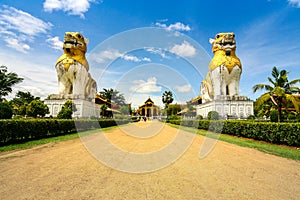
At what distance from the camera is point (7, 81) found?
35750mm

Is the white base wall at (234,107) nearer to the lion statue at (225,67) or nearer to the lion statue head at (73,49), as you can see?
the lion statue at (225,67)

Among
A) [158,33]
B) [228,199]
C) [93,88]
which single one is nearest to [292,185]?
[228,199]

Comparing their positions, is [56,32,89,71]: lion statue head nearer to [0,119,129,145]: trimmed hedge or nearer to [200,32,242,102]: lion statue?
[0,119,129,145]: trimmed hedge

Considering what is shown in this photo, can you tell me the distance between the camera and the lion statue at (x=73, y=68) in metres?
30.1

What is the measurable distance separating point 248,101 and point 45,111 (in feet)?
103

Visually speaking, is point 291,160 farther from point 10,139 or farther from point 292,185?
point 10,139

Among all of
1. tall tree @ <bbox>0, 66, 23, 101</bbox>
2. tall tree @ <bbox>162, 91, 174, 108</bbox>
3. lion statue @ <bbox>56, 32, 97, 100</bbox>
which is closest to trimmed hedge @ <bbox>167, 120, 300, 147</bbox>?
lion statue @ <bbox>56, 32, 97, 100</bbox>

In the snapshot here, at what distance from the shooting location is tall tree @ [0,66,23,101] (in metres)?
35.4

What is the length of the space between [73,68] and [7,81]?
15527mm

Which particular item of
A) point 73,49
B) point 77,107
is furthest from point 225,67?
point 77,107

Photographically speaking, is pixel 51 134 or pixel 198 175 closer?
pixel 198 175

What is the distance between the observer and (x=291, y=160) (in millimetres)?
5613

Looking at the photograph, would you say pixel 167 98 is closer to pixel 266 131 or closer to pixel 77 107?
pixel 77 107

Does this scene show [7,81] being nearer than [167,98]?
Yes
